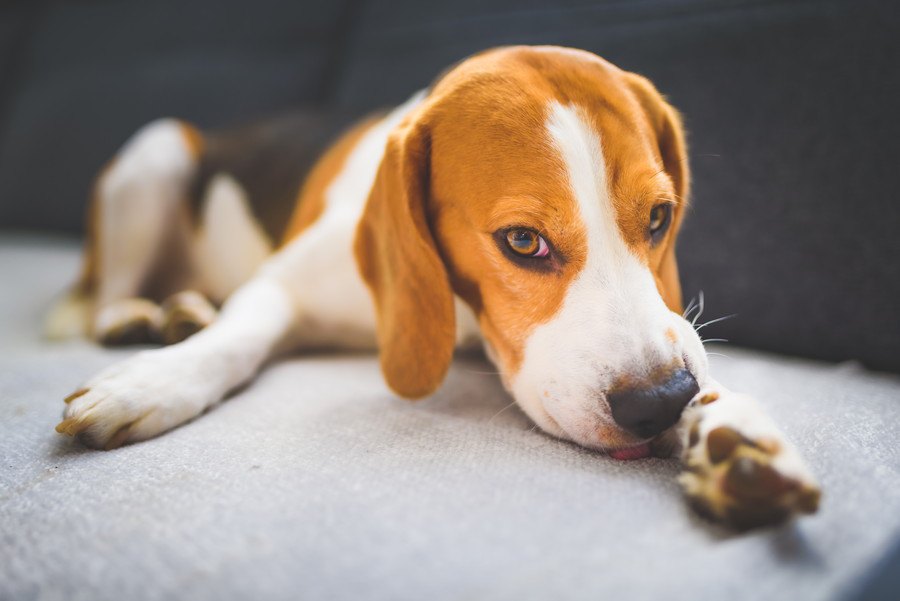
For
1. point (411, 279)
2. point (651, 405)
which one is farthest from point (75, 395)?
point (651, 405)

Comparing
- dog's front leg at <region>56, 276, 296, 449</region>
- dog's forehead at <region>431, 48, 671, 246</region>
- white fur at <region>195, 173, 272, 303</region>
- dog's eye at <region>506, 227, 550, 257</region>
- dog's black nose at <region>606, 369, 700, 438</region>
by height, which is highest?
dog's forehead at <region>431, 48, 671, 246</region>

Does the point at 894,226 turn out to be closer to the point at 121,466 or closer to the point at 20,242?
the point at 121,466

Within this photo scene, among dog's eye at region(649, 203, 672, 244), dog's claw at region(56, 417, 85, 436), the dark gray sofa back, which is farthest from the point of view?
the dark gray sofa back

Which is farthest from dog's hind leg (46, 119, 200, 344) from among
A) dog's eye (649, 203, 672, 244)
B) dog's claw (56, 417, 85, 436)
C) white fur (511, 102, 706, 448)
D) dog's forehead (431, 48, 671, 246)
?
dog's eye (649, 203, 672, 244)

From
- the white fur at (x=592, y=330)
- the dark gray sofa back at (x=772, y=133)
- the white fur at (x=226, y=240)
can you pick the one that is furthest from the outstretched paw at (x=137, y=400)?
the dark gray sofa back at (x=772, y=133)

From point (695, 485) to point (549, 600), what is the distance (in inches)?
11.9

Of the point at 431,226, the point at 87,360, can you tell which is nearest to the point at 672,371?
the point at 431,226

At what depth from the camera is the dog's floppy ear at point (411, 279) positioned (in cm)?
131

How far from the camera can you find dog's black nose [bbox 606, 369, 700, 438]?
0.99m

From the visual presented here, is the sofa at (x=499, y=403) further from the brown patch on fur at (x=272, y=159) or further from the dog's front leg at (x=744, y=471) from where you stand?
the brown patch on fur at (x=272, y=159)

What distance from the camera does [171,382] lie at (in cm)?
125

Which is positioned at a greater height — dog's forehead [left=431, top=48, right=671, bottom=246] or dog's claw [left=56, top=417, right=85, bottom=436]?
dog's forehead [left=431, top=48, right=671, bottom=246]

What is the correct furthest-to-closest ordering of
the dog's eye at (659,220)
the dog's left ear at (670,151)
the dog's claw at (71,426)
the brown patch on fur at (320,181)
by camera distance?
the brown patch on fur at (320,181) → the dog's left ear at (670,151) → the dog's eye at (659,220) → the dog's claw at (71,426)

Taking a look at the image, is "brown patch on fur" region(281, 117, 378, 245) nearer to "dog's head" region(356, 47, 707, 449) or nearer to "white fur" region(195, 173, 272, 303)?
"white fur" region(195, 173, 272, 303)
